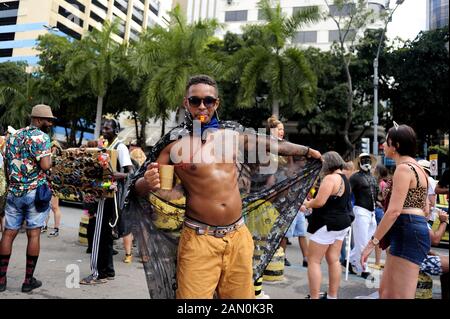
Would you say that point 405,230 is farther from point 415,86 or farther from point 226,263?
point 415,86

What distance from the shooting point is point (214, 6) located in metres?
43.2

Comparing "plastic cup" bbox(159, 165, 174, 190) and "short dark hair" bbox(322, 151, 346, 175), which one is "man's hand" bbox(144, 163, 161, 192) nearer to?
"plastic cup" bbox(159, 165, 174, 190)

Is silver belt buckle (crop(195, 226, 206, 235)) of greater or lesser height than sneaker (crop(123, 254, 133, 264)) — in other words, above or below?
above

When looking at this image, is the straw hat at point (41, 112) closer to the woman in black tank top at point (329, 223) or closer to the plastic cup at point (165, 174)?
the plastic cup at point (165, 174)

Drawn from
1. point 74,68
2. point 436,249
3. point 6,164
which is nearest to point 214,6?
point 74,68

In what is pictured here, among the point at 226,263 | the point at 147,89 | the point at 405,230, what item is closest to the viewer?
the point at 226,263

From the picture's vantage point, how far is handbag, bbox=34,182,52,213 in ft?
13.6

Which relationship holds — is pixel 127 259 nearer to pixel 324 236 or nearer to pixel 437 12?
pixel 324 236

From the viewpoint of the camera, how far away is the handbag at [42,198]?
4.13 m

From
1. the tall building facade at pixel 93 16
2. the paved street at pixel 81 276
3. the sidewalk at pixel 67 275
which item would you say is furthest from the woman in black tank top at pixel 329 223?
the tall building facade at pixel 93 16

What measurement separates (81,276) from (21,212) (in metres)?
1.23

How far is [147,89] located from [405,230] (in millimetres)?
17342

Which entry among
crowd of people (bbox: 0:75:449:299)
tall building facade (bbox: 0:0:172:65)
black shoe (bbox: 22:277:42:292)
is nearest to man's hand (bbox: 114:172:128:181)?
crowd of people (bbox: 0:75:449:299)

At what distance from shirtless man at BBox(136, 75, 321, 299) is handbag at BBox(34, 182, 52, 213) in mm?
2106
